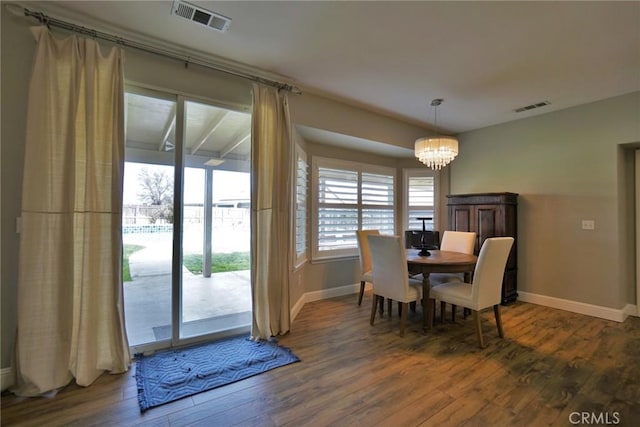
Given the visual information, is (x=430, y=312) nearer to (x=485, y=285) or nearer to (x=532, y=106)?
(x=485, y=285)

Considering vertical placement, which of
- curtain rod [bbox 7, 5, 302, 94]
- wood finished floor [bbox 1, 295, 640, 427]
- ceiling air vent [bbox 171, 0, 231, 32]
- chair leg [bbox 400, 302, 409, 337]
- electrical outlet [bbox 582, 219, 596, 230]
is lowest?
wood finished floor [bbox 1, 295, 640, 427]

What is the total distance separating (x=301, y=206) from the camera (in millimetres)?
3898

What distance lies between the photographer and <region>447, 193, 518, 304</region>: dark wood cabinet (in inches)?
159

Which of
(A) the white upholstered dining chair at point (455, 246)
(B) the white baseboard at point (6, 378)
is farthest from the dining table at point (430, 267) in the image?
(B) the white baseboard at point (6, 378)

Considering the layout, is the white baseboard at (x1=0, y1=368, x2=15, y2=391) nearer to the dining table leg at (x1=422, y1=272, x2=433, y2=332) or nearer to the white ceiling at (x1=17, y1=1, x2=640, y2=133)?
the white ceiling at (x1=17, y1=1, x2=640, y2=133)

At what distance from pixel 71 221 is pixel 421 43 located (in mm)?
3088

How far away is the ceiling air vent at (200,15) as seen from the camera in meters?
2.07

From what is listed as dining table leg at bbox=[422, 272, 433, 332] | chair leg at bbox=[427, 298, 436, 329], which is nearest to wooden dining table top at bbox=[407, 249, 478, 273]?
dining table leg at bbox=[422, 272, 433, 332]

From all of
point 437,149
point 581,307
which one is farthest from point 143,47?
point 581,307

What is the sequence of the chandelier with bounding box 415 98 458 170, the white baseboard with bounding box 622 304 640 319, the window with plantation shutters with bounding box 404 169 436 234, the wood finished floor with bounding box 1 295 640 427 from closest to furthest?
the wood finished floor with bounding box 1 295 640 427
the chandelier with bounding box 415 98 458 170
the white baseboard with bounding box 622 304 640 319
the window with plantation shutters with bounding box 404 169 436 234

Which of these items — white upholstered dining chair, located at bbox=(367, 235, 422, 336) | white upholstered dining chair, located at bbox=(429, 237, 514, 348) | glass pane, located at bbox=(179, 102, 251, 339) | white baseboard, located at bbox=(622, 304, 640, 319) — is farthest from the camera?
white baseboard, located at bbox=(622, 304, 640, 319)

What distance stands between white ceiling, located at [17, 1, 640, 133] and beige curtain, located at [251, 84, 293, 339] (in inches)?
19.1

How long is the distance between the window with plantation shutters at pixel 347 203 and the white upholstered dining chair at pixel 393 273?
4.23 ft

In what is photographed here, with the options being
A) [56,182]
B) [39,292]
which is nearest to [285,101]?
[56,182]
